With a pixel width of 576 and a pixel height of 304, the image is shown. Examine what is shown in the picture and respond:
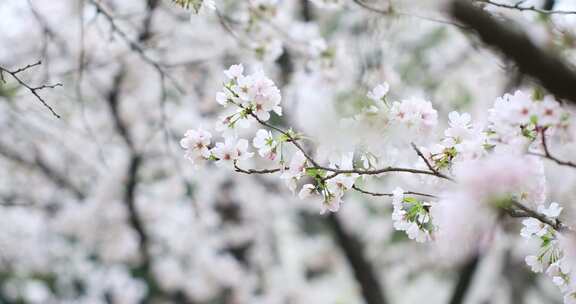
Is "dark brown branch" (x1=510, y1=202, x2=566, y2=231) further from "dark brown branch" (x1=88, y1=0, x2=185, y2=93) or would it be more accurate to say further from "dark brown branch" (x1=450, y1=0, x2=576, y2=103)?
"dark brown branch" (x1=88, y1=0, x2=185, y2=93)

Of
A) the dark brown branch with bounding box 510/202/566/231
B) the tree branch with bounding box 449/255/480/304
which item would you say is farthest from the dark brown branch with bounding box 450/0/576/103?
the tree branch with bounding box 449/255/480/304

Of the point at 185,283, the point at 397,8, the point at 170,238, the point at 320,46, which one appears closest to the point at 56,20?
the point at 170,238

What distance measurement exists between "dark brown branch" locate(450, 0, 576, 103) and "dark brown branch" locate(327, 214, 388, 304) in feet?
11.7

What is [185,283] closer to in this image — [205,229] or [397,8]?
[205,229]

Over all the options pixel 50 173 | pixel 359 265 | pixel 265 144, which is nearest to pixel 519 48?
pixel 265 144

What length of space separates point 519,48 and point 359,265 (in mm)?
3784

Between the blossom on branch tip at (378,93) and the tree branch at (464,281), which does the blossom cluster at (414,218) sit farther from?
the tree branch at (464,281)

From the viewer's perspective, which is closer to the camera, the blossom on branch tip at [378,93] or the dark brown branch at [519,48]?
the dark brown branch at [519,48]

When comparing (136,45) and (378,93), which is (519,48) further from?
(136,45)

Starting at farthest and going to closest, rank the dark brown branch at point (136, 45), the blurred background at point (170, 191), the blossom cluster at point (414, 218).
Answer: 1. the blurred background at point (170, 191)
2. the dark brown branch at point (136, 45)
3. the blossom cluster at point (414, 218)

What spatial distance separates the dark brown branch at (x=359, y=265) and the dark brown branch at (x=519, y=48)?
140 inches

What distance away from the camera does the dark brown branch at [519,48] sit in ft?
1.82

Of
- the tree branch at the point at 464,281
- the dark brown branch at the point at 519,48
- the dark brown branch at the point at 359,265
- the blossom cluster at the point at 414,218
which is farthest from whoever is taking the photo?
the dark brown branch at the point at 359,265

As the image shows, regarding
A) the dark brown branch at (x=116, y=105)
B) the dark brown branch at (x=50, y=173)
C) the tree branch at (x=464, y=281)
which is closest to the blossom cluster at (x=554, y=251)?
the tree branch at (x=464, y=281)
